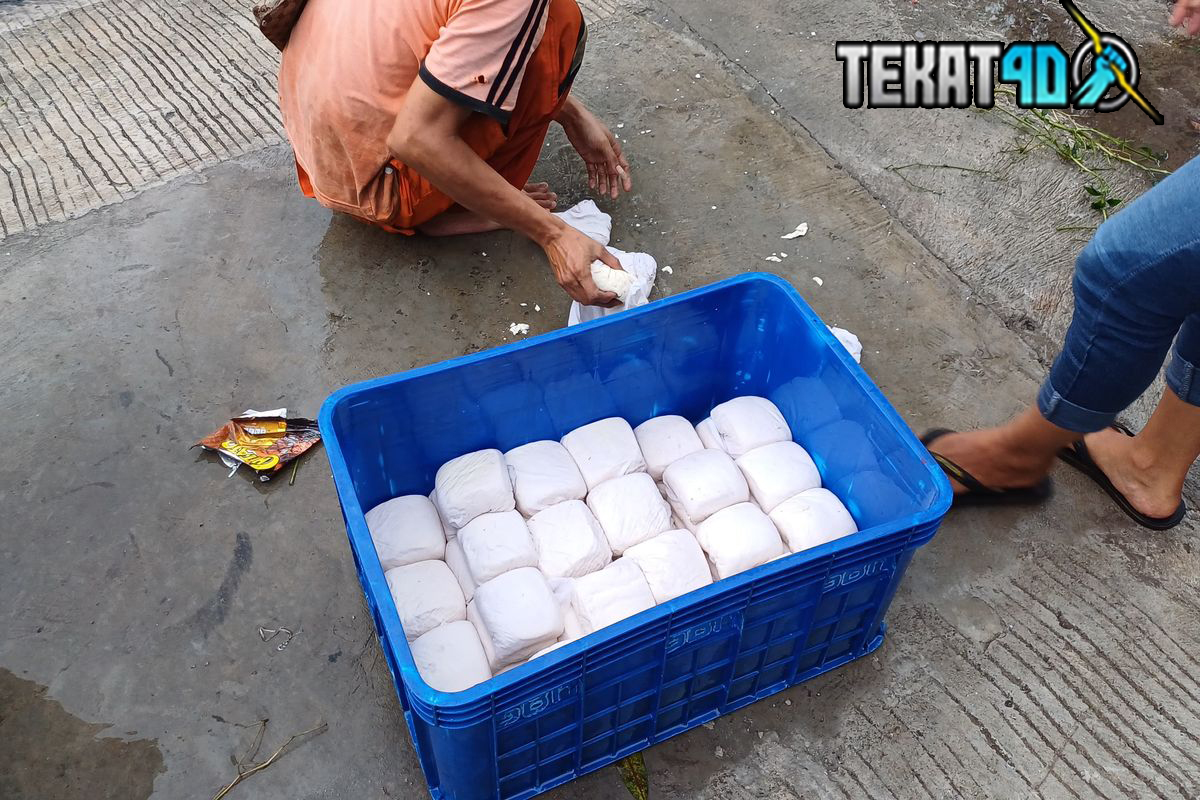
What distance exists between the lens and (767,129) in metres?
2.96

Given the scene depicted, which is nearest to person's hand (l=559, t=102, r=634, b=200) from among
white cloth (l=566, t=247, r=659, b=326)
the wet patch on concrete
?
white cloth (l=566, t=247, r=659, b=326)

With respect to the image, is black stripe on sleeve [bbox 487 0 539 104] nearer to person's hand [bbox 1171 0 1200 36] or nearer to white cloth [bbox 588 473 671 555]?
white cloth [bbox 588 473 671 555]

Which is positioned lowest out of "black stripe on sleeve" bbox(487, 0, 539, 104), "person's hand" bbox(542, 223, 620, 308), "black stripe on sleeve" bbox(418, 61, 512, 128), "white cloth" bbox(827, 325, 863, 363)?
"white cloth" bbox(827, 325, 863, 363)

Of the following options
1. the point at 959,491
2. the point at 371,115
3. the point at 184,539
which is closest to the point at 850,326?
the point at 959,491

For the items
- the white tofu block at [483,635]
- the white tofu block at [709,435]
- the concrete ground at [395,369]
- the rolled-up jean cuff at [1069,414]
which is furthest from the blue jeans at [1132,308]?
the white tofu block at [483,635]

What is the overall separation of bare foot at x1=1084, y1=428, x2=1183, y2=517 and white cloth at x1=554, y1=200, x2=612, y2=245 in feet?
4.39

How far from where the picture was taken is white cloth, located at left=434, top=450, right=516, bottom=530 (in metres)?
1.85

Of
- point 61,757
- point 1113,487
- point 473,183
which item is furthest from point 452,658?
point 1113,487

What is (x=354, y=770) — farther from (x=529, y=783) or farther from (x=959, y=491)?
(x=959, y=491)

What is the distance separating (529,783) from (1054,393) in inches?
48.0

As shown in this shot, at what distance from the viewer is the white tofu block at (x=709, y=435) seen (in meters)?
2.05

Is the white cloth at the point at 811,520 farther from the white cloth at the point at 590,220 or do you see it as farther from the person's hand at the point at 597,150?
the person's hand at the point at 597,150

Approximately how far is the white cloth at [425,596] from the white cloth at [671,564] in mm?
350

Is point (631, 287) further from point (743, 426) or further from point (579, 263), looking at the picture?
point (743, 426)
